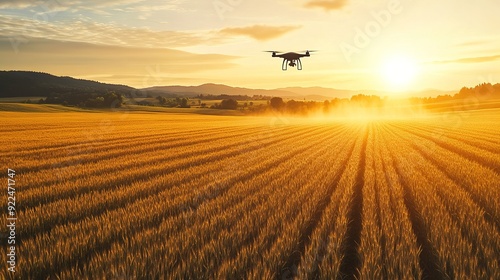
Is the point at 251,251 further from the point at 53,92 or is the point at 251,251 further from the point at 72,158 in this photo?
the point at 53,92

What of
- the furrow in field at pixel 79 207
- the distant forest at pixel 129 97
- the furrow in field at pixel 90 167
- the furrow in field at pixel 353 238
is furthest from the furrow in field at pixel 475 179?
the distant forest at pixel 129 97

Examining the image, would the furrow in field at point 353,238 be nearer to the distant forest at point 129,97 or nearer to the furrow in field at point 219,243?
the furrow in field at point 219,243

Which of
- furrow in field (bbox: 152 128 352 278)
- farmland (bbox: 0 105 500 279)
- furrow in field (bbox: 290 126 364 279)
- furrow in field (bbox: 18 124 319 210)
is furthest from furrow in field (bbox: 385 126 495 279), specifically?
furrow in field (bbox: 18 124 319 210)

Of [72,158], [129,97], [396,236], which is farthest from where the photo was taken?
[129,97]

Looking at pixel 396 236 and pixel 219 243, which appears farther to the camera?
pixel 396 236

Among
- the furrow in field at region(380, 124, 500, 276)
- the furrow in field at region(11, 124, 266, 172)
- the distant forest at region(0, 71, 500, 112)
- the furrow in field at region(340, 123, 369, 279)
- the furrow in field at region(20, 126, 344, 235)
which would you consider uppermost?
the distant forest at region(0, 71, 500, 112)

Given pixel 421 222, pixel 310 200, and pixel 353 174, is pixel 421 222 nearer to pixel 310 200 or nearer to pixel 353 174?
pixel 310 200

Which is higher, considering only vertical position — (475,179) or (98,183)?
(475,179)

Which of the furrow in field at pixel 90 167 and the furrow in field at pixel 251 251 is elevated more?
the furrow in field at pixel 251 251

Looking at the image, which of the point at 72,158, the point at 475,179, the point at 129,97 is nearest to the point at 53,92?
the point at 129,97

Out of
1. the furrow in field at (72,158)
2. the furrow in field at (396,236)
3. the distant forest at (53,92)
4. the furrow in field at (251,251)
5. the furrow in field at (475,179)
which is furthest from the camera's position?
the distant forest at (53,92)

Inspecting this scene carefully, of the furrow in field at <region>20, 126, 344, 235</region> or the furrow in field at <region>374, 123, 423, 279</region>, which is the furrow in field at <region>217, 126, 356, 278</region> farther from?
the furrow in field at <region>20, 126, 344, 235</region>
